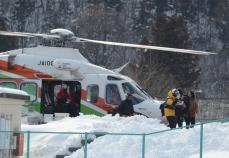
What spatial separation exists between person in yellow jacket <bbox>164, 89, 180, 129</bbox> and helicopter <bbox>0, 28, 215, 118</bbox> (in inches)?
150

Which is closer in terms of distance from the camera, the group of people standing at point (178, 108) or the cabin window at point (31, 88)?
the group of people standing at point (178, 108)

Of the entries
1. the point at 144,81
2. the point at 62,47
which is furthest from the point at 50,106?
the point at 144,81

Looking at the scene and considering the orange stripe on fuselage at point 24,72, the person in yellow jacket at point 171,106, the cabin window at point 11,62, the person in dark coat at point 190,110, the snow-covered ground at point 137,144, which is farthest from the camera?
the orange stripe on fuselage at point 24,72

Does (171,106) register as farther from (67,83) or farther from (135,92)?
(67,83)

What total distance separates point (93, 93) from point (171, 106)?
16.1 feet

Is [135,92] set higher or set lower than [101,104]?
higher

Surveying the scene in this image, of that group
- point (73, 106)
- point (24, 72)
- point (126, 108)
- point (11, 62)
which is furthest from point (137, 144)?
point (11, 62)

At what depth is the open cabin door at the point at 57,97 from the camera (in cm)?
2430

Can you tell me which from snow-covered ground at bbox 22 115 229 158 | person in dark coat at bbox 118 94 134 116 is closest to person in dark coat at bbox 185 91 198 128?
person in dark coat at bbox 118 94 134 116

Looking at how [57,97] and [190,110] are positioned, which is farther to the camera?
[57,97]

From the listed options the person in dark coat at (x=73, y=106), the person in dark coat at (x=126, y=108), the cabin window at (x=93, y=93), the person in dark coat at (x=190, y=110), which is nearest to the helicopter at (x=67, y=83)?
the cabin window at (x=93, y=93)

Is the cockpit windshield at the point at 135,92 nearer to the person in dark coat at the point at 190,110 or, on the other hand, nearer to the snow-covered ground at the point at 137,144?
the person in dark coat at the point at 190,110

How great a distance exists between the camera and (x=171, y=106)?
20.4 meters

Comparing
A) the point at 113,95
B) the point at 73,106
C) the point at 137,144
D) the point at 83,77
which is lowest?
the point at 73,106
